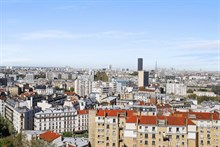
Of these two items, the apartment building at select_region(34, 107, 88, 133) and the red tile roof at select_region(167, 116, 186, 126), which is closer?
the red tile roof at select_region(167, 116, 186, 126)

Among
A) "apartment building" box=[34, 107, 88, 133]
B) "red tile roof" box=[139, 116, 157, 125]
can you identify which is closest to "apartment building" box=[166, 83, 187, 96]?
"apartment building" box=[34, 107, 88, 133]

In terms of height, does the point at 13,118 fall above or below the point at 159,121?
below

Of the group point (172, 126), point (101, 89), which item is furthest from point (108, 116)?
point (101, 89)

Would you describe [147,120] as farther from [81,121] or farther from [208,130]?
[81,121]

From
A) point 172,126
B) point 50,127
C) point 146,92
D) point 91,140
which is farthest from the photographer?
point 146,92

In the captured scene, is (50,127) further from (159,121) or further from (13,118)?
(159,121)

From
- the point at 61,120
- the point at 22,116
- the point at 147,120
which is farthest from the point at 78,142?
the point at 61,120

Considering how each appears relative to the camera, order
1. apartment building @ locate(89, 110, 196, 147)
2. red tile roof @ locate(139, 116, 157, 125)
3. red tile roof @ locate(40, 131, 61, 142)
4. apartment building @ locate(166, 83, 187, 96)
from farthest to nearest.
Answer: apartment building @ locate(166, 83, 187, 96) < red tile roof @ locate(40, 131, 61, 142) < red tile roof @ locate(139, 116, 157, 125) < apartment building @ locate(89, 110, 196, 147)

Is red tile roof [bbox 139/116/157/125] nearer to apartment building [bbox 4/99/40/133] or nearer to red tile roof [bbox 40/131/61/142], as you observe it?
red tile roof [bbox 40/131/61/142]

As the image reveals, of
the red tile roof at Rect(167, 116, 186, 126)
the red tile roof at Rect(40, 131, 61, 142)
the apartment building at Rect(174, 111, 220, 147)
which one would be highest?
the red tile roof at Rect(167, 116, 186, 126)

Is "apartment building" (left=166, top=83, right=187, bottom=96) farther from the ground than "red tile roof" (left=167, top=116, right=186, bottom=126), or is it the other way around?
"red tile roof" (left=167, top=116, right=186, bottom=126)

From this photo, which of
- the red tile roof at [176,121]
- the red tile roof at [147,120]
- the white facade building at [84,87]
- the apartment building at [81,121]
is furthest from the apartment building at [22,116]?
the white facade building at [84,87]
